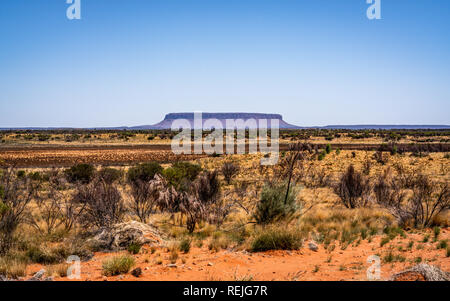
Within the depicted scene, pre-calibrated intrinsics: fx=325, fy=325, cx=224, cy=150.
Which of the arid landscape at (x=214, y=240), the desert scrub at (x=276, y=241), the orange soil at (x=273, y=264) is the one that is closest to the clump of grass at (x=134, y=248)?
the arid landscape at (x=214, y=240)

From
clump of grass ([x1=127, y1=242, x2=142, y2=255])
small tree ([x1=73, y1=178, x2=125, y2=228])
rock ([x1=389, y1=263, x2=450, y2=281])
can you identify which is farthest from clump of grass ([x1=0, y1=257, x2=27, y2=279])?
rock ([x1=389, y1=263, x2=450, y2=281])

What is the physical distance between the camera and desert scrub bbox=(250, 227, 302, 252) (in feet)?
26.5

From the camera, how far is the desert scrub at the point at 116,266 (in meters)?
6.30

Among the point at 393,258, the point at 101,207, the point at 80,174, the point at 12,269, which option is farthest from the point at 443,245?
the point at 80,174

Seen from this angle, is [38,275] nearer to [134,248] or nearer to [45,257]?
[45,257]

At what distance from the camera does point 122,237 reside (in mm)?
8414

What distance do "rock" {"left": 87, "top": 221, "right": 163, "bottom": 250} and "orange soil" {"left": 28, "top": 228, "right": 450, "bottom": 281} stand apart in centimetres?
36

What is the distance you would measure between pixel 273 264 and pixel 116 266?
10.6ft

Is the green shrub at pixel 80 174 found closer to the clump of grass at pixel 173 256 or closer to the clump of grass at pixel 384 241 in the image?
the clump of grass at pixel 173 256

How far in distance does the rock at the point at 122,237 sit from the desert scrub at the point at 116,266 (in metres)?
1.74

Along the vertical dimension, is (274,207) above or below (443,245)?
above

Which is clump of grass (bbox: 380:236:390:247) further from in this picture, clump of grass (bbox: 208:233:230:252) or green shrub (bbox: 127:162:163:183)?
green shrub (bbox: 127:162:163:183)

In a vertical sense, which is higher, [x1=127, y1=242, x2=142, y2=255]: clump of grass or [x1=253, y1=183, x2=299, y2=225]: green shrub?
[x1=253, y1=183, x2=299, y2=225]: green shrub
